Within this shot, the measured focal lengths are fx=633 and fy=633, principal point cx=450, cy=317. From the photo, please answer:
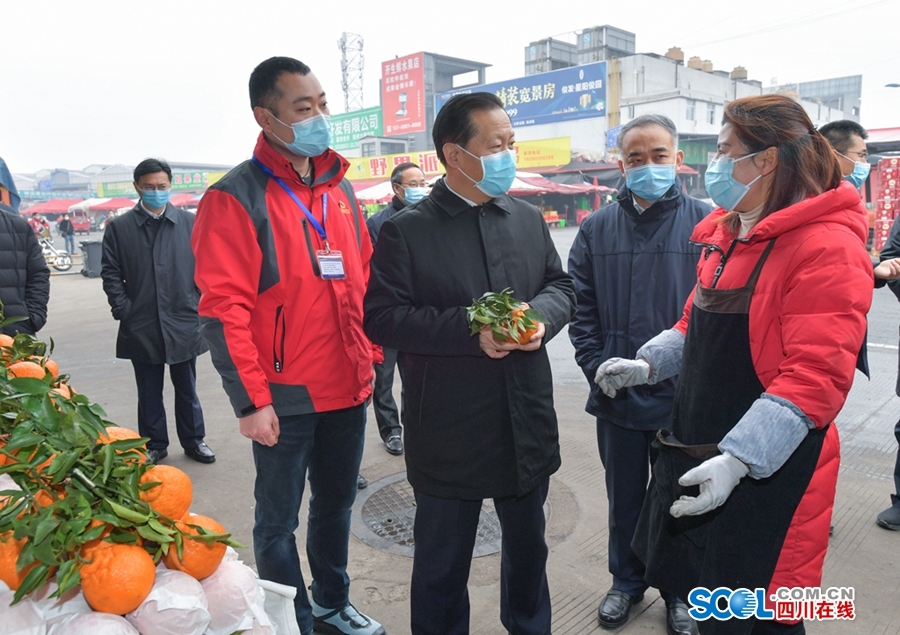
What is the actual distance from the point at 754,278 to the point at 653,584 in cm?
108

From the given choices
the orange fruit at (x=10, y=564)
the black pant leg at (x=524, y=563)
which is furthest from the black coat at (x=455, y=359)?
the orange fruit at (x=10, y=564)

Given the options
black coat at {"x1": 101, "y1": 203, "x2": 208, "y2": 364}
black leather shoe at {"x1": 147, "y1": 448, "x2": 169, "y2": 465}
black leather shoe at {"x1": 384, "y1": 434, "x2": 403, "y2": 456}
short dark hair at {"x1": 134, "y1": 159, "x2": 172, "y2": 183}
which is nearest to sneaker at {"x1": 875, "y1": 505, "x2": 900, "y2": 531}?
black leather shoe at {"x1": 384, "y1": 434, "x2": 403, "y2": 456}

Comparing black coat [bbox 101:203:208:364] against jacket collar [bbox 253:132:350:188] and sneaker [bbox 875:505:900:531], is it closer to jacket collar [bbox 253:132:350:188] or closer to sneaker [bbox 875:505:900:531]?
jacket collar [bbox 253:132:350:188]

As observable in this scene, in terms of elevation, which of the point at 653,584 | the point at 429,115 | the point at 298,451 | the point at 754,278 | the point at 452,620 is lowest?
the point at 452,620

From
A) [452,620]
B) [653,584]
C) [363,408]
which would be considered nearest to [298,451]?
[363,408]

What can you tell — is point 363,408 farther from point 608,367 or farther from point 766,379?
point 766,379

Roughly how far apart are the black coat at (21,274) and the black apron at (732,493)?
4.11 m

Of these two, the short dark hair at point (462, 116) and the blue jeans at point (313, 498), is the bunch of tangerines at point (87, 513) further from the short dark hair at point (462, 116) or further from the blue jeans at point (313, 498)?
the short dark hair at point (462, 116)

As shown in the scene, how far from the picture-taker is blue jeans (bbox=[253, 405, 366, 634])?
8.09 feet

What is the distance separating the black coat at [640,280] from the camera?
8.95 feet

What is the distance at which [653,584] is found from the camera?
84.4 inches

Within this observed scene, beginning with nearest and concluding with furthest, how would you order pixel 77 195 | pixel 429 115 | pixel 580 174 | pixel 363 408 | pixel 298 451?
1. pixel 298 451
2. pixel 363 408
3. pixel 580 174
4. pixel 429 115
5. pixel 77 195

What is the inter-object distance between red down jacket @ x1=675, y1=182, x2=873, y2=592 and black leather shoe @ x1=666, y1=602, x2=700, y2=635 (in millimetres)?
945

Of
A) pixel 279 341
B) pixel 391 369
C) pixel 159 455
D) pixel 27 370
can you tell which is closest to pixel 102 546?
pixel 27 370
